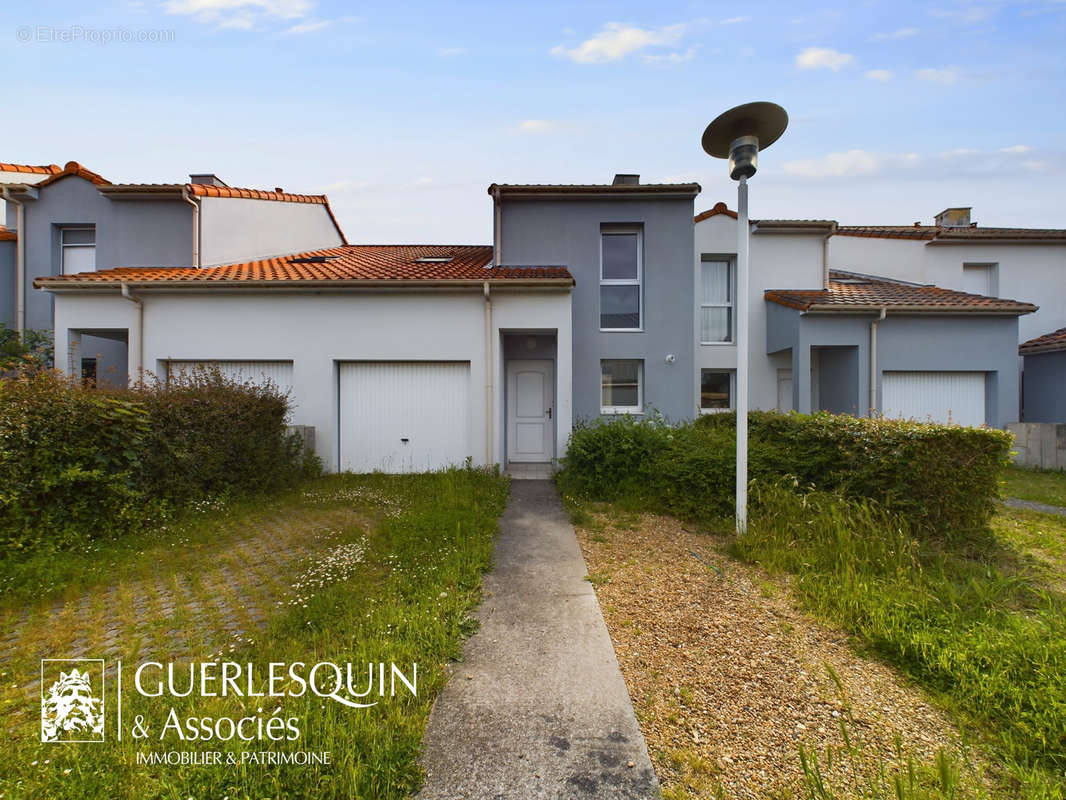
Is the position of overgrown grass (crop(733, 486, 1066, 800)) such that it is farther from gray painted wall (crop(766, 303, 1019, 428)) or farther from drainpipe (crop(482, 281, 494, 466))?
gray painted wall (crop(766, 303, 1019, 428))

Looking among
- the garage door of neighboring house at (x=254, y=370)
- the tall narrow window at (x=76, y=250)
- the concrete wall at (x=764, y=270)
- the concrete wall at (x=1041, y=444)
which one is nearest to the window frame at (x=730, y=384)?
the concrete wall at (x=764, y=270)

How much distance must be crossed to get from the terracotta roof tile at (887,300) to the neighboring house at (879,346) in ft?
0.08

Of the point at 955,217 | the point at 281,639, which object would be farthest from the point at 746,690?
the point at 955,217

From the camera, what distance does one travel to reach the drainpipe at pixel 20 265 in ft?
30.0

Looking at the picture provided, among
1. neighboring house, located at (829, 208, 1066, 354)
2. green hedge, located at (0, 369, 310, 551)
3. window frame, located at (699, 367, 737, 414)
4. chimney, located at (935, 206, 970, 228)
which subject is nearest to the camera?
green hedge, located at (0, 369, 310, 551)

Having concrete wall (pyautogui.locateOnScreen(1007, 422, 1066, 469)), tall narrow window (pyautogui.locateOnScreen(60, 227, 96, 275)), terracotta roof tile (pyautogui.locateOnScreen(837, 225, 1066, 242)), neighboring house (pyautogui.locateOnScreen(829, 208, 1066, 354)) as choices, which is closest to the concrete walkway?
concrete wall (pyautogui.locateOnScreen(1007, 422, 1066, 469))

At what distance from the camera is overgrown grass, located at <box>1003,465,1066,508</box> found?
632 cm

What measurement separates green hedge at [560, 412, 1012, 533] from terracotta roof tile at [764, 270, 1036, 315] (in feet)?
15.9

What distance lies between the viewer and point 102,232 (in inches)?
373

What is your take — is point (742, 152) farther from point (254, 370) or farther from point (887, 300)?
point (254, 370)

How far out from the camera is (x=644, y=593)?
3.45 metres

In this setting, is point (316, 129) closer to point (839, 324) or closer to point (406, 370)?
point (406, 370)

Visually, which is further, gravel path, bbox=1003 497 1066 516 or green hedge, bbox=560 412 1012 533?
gravel path, bbox=1003 497 1066 516

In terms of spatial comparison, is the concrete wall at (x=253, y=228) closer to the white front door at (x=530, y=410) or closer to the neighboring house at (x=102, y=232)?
the neighboring house at (x=102, y=232)
